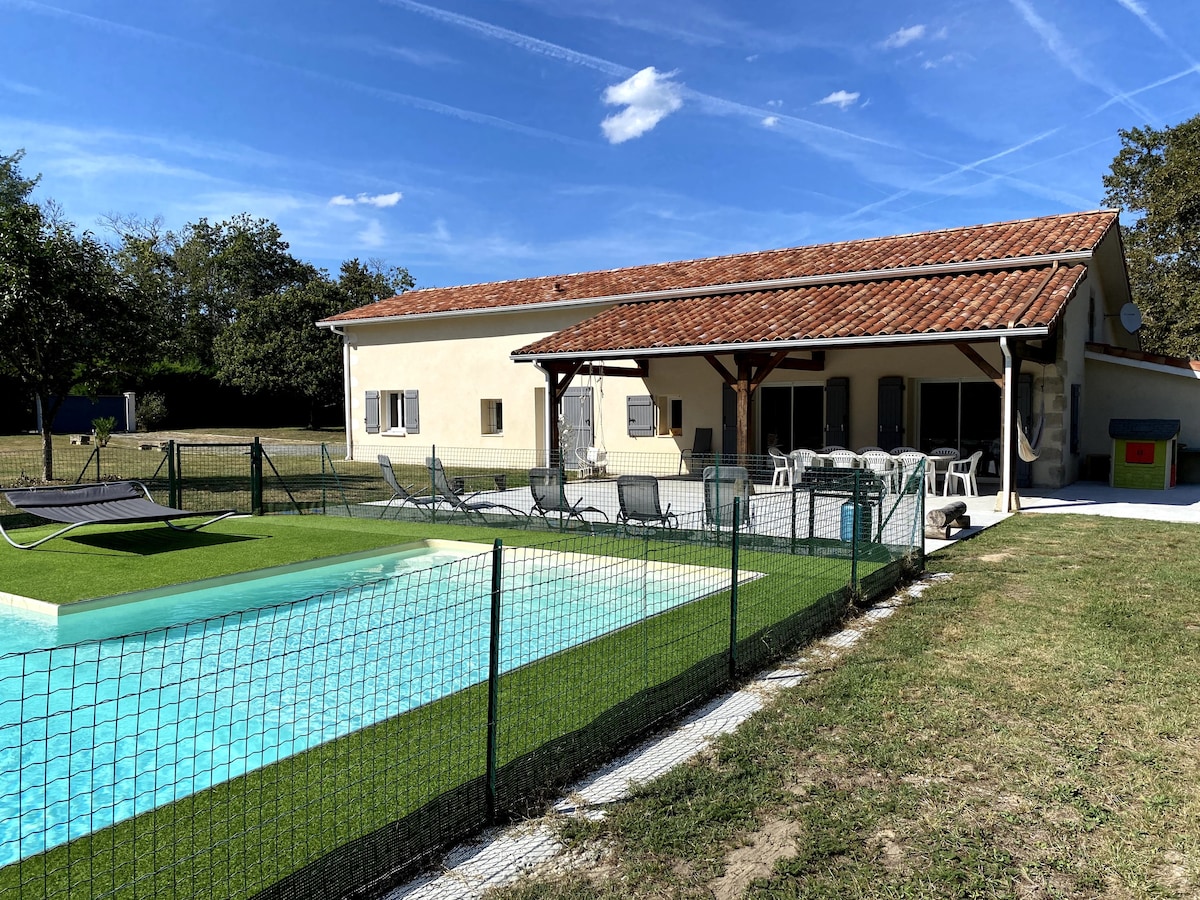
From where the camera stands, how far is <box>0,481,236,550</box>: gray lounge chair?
388 inches

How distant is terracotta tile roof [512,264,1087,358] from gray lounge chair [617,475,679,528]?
206 inches

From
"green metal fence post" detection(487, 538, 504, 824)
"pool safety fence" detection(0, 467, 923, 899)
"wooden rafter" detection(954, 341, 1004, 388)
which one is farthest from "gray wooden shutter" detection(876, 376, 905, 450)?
"green metal fence post" detection(487, 538, 504, 824)

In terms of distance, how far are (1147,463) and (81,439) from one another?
30334mm

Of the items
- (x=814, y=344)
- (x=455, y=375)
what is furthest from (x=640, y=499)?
(x=455, y=375)

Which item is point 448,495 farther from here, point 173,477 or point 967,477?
point 967,477

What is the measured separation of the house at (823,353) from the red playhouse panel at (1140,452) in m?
1.00

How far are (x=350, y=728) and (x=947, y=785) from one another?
318cm

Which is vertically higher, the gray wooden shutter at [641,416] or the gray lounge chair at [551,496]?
the gray wooden shutter at [641,416]

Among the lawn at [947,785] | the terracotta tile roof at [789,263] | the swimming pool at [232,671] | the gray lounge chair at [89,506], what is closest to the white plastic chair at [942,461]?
the terracotta tile roof at [789,263]

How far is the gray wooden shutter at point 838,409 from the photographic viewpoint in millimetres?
16906

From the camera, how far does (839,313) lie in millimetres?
14789

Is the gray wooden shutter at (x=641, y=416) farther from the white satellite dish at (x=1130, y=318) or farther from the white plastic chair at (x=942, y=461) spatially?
the white satellite dish at (x=1130, y=318)

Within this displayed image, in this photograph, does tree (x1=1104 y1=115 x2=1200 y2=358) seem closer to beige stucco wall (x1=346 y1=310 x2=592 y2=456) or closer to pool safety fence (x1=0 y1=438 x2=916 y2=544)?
pool safety fence (x1=0 y1=438 x2=916 y2=544)

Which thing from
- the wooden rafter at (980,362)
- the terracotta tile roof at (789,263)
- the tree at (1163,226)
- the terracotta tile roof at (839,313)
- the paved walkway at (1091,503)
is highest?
the tree at (1163,226)
